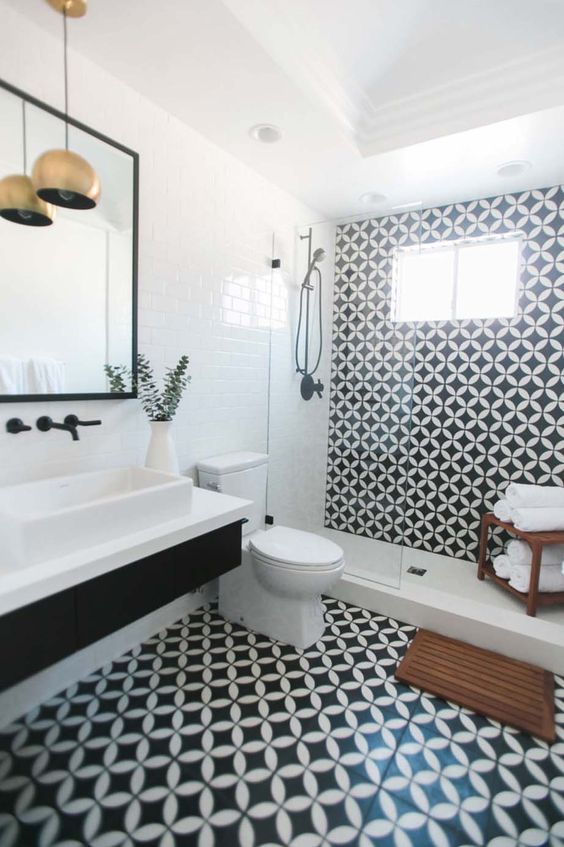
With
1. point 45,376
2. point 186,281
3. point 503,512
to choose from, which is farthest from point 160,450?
point 503,512

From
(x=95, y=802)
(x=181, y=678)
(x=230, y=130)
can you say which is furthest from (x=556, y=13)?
(x=95, y=802)

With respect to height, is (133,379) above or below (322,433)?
above

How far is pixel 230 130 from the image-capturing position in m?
2.10

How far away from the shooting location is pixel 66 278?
5.20 feet

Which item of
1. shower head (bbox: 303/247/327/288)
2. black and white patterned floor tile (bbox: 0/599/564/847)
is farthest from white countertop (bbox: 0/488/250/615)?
shower head (bbox: 303/247/327/288)

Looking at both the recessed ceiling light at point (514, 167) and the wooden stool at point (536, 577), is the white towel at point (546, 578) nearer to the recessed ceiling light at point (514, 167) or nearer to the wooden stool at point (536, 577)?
the wooden stool at point (536, 577)

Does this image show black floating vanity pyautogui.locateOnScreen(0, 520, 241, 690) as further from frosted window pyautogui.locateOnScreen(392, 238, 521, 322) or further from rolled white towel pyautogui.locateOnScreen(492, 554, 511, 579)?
frosted window pyautogui.locateOnScreen(392, 238, 521, 322)

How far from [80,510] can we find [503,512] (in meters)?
2.30

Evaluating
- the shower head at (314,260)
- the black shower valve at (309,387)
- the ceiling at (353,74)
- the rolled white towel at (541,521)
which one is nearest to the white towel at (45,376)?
the ceiling at (353,74)

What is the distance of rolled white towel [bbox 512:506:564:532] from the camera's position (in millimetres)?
2295

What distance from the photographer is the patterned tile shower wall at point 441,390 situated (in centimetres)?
268

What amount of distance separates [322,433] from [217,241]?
5.24 ft

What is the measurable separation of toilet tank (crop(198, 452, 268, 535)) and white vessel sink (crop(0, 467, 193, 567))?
510 mm

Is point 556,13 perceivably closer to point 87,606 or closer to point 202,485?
point 202,485
